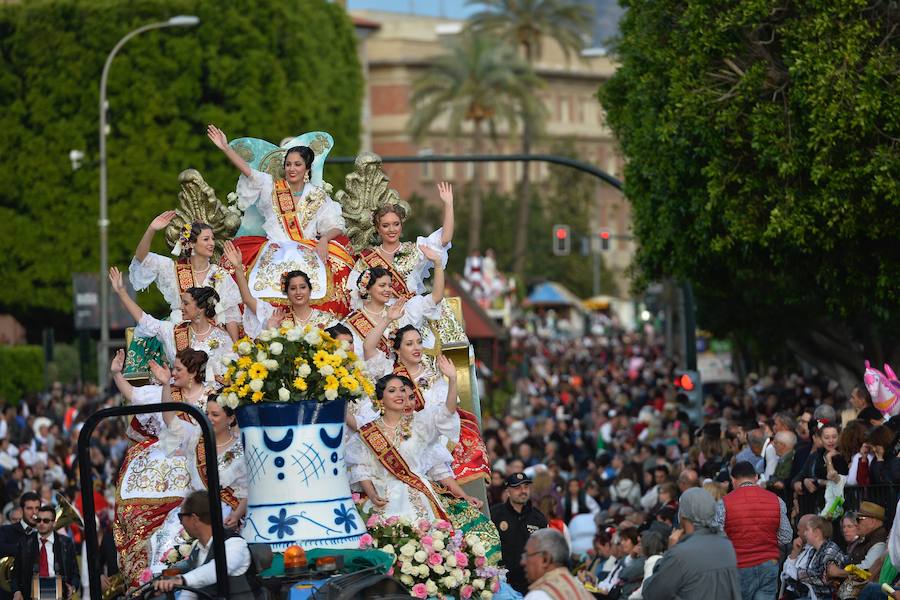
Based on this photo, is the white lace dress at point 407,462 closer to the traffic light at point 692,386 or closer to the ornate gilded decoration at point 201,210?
the ornate gilded decoration at point 201,210

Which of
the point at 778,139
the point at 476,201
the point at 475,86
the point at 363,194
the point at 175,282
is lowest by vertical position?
the point at 175,282

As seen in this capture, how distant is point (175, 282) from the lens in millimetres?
13859

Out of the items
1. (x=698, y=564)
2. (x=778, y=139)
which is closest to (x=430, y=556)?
(x=698, y=564)

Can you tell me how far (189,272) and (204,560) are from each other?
14.2 ft

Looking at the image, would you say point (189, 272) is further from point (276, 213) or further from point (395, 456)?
point (395, 456)

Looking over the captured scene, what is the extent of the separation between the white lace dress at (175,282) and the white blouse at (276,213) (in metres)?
0.49

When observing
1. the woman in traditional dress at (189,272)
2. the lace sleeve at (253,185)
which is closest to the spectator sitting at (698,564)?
the woman in traditional dress at (189,272)

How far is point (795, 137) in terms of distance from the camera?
20.9m

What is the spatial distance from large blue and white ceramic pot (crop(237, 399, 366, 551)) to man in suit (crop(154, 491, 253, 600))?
418 millimetres

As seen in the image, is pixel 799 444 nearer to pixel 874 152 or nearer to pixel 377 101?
pixel 874 152

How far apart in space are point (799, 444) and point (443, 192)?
445 centimetres

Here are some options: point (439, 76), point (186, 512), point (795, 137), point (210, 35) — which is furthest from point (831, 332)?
point (439, 76)

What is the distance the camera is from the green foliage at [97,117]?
5916 centimetres

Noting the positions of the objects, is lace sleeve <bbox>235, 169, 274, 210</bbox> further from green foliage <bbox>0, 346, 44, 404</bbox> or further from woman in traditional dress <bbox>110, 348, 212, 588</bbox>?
green foliage <bbox>0, 346, 44, 404</bbox>
